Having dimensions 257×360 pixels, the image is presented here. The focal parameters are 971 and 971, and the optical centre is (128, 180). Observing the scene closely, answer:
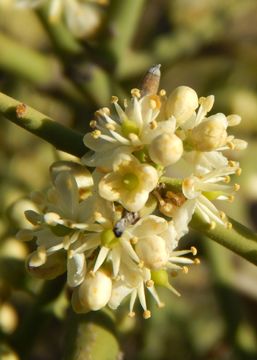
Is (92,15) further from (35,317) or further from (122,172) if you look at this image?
(122,172)

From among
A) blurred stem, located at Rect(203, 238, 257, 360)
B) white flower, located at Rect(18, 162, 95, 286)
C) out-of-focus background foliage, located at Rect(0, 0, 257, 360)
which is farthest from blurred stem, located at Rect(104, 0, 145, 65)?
white flower, located at Rect(18, 162, 95, 286)

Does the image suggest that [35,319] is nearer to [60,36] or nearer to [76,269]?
[76,269]

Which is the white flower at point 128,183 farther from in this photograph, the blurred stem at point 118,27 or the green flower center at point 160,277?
the blurred stem at point 118,27

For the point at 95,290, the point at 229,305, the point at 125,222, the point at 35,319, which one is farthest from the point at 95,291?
the point at 229,305

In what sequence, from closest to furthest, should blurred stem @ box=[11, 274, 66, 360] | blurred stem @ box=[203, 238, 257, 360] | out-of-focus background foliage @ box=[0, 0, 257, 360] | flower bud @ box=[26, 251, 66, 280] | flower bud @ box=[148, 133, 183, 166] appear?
flower bud @ box=[148, 133, 183, 166], flower bud @ box=[26, 251, 66, 280], blurred stem @ box=[11, 274, 66, 360], out-of-focus background foliage @ box=[0, 0, 257, 360], blurred stem @ box=[203, 238, 257, 360]

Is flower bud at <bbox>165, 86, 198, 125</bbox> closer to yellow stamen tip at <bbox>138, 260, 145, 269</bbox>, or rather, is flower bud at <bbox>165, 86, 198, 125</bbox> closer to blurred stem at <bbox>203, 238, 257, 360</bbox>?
yellow stamen tip at <bbox>138, 260, 145, 269</bbox>
